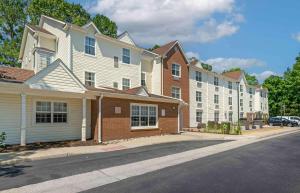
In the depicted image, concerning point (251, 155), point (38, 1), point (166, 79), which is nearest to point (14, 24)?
point (38, 1)

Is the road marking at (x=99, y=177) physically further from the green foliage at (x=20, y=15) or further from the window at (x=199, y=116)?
the green foliage at (x=20, y=15)

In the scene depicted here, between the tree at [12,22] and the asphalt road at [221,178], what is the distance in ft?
111

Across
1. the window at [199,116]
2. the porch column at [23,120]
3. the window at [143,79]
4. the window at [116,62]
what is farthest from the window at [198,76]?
the porch column at [23,120]

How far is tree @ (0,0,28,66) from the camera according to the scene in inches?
1539

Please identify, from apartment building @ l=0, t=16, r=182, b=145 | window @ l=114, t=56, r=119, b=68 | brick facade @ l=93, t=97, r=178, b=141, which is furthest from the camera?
window @ l=114, t=56, r=119, b=68

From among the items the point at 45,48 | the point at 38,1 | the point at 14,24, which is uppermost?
the point at 38,1

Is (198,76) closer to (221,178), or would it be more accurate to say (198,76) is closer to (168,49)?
(168,49)

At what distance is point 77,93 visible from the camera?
62.5 ft

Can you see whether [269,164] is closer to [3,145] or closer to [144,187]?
[144,187]

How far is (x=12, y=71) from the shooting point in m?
20.3

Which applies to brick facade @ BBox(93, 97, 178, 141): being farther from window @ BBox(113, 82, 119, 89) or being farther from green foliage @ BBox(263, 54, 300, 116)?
green foliage @ BBox(263, 54, 300, 116)

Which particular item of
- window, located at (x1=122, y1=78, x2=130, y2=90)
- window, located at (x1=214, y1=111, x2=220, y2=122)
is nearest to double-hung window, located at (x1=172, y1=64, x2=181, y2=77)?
window, located at (x1=122, y1=78, x2=130, y2=90)

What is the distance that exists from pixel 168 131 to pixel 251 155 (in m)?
12.7

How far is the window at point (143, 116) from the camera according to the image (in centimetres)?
2312
